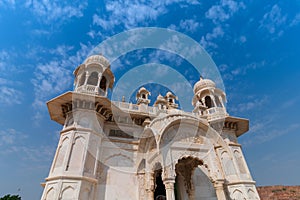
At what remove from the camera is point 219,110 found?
16.0 metres

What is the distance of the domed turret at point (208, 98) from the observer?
16.1 meters

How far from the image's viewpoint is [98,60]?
566 inches

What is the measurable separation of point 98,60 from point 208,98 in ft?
39.9

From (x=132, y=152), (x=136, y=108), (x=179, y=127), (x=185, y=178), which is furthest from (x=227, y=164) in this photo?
(x=136, y=108)

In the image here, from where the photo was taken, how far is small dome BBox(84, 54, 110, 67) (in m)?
14.2

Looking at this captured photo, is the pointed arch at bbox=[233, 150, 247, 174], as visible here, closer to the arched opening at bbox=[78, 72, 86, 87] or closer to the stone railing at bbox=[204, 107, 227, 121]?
the stone railing at bbox=[204, 107, 227, 121]

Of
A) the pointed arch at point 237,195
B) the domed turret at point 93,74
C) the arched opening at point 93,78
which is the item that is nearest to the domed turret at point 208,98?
the pointed arch at point 237,195

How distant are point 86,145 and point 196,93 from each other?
13.0m

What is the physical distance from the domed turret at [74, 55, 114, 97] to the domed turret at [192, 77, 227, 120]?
909 centimetres

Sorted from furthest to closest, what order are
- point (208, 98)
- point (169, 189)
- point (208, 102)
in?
point (208, 98) < point (208, 102) < point (169, 189)

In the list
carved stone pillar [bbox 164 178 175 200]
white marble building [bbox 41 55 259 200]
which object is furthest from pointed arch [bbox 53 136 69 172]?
carved stone pillar [bbox 164 178 175 200]

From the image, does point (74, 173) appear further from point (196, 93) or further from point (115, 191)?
point (196, 93)

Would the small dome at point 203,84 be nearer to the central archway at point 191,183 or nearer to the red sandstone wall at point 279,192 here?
the central archway at point 191,183

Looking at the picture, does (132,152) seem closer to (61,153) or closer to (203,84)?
(61,153)
